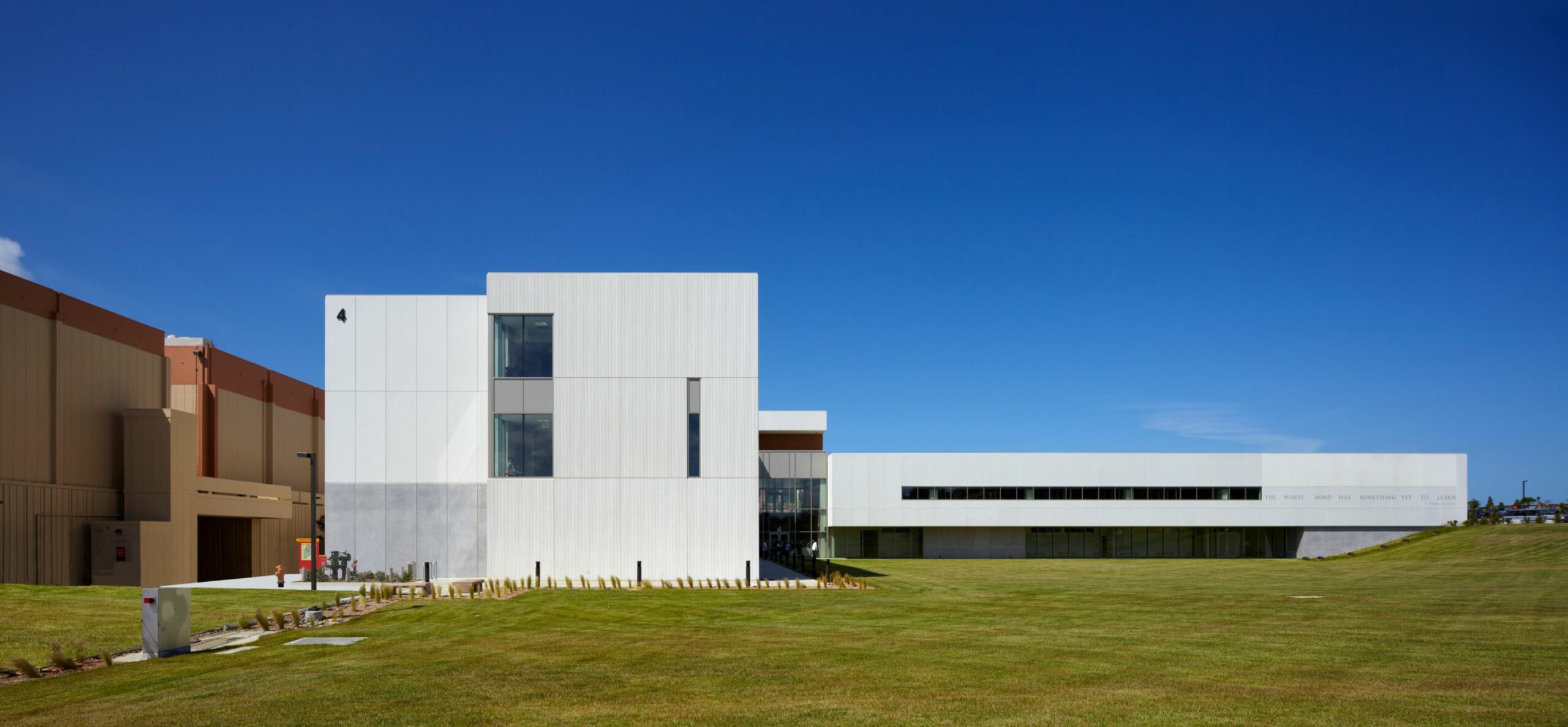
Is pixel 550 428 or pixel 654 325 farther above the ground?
pixel 654 325

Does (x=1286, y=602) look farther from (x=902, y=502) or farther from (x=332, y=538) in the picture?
(x=902, y=502)

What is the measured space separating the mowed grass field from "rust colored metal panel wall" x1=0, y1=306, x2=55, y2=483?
1628cm

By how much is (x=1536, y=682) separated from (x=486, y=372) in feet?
117

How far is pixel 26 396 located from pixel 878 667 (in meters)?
36.0

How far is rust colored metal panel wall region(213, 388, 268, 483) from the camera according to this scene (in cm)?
5281

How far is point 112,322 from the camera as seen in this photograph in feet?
145

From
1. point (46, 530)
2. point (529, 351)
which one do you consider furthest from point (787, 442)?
point (46, 530)

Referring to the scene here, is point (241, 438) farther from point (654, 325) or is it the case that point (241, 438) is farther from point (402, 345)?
point (654, 325)

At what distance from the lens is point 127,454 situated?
43.8 m

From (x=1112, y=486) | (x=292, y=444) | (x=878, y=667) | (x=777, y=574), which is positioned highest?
(x=292, y=444)

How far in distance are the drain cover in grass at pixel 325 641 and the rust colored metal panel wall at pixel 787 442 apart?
5189 centimetres

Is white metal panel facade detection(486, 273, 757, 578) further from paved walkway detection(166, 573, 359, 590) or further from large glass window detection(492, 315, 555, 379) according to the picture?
paved walkway detection(166, 573, 359, 590)

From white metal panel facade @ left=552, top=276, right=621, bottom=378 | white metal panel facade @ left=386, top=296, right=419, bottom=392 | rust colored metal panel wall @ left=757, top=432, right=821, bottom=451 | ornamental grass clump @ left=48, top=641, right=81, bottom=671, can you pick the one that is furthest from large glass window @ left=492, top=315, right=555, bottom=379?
rust colored metal panel wall @ left=757, top=432, right=821, bottom=451

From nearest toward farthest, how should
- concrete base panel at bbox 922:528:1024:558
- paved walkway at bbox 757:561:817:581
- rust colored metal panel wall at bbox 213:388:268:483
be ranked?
paved walkway at bbox 757:561:817:581 < rust colored metal panel wall at bbox 213:388:268:483 < concrete base panel at bbox 922:528:1024:558
